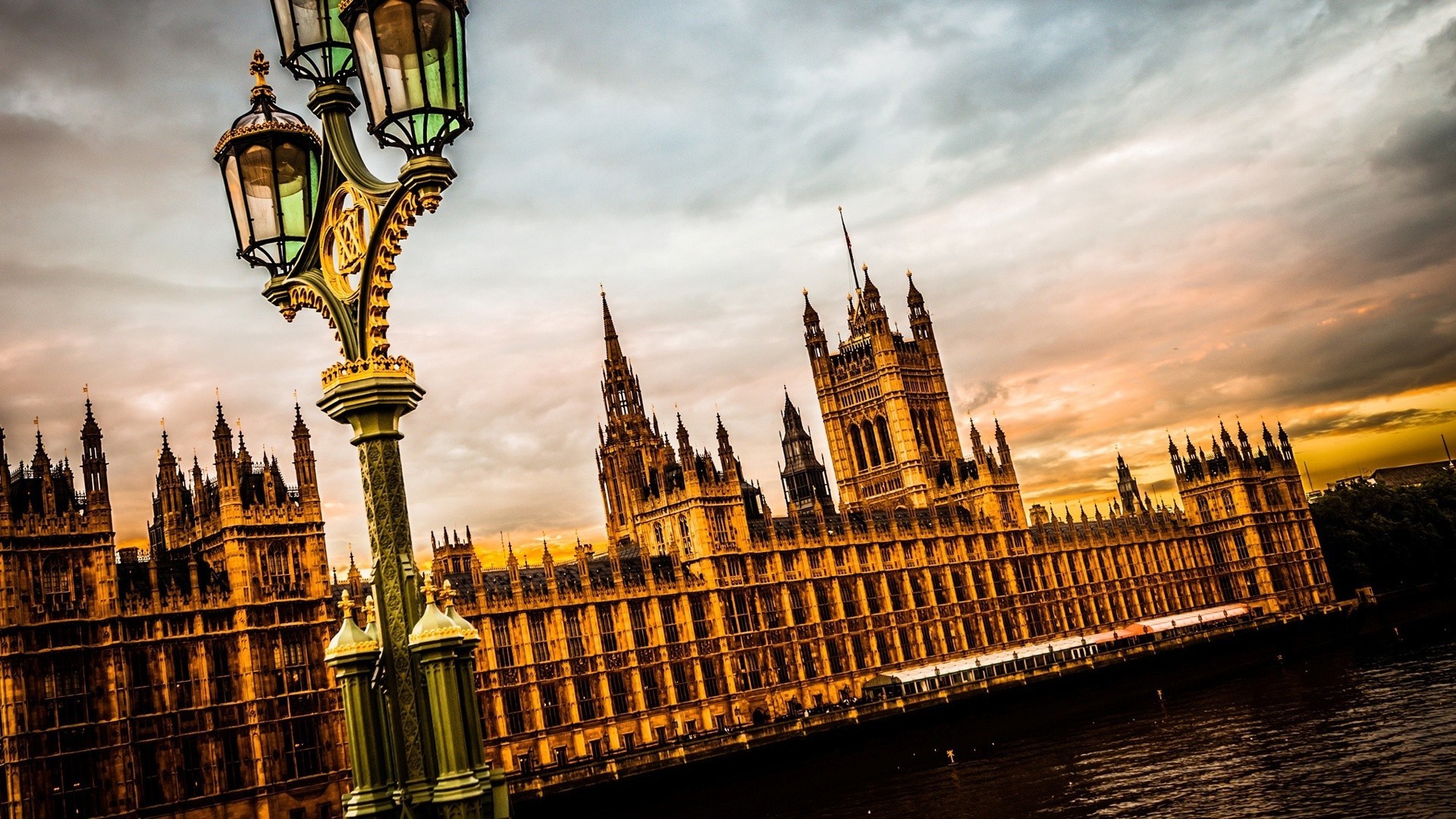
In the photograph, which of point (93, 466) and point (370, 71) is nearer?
point (370, 71)

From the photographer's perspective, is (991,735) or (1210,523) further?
(1210,523)

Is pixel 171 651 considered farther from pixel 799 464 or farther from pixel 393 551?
pixel 799 464

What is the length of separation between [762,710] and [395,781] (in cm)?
7020

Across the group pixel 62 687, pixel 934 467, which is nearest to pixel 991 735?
pixel 62 687

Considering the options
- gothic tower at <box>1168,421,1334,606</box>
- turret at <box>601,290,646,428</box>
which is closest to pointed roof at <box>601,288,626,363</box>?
turret at <box>601,290,646,428</box>

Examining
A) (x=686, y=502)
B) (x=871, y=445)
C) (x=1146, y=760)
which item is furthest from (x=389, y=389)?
(x=871, y=445)

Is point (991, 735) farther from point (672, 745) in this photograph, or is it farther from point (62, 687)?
point (62, 687)

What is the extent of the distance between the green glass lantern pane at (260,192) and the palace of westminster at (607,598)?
44.7 m

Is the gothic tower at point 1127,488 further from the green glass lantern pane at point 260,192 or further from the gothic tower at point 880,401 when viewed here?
the green glass lantern pane at point 260,192

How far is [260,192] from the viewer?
32.6 ft

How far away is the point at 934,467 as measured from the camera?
121 meters

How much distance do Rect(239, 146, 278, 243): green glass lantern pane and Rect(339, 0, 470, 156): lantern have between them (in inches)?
70.0

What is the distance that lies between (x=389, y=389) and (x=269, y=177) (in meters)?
2.57

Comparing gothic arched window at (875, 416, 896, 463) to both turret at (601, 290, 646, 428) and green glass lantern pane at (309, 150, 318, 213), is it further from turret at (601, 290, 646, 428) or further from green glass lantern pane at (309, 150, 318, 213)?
green glass lantern pane at (309, 150, 318, 213)
